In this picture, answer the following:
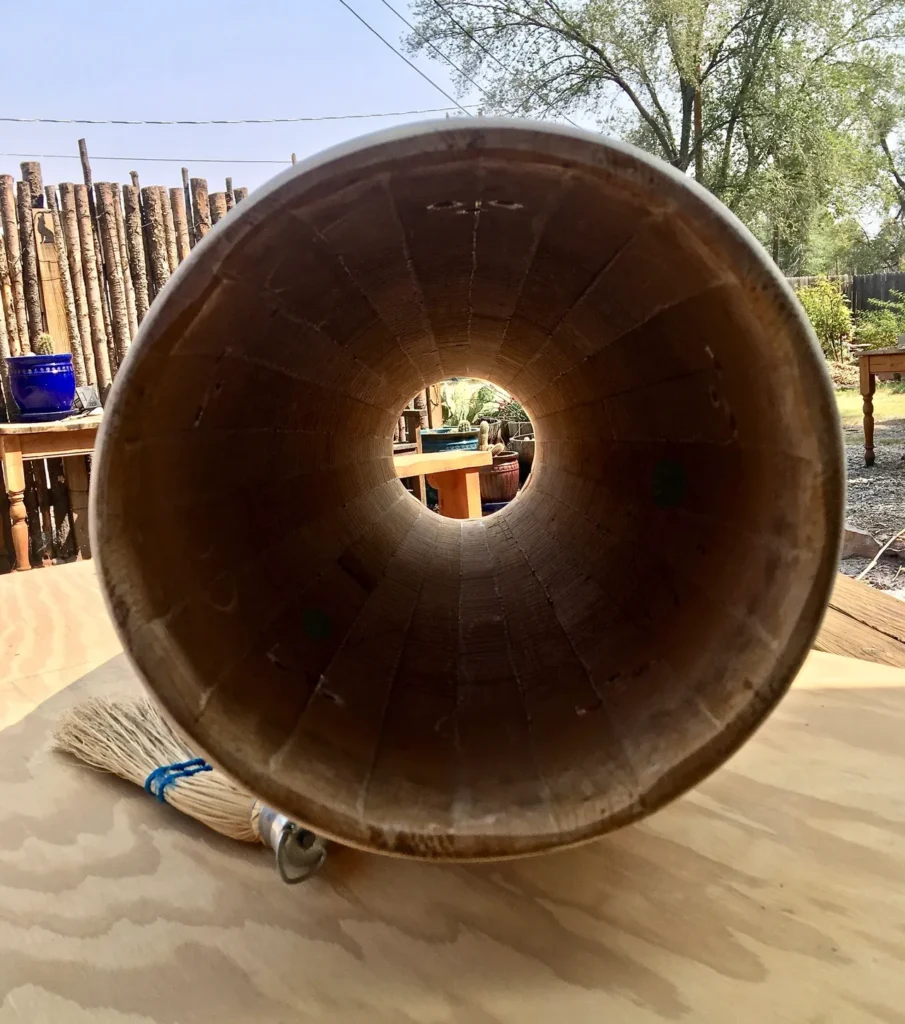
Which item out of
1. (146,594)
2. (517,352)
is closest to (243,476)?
(146,594)

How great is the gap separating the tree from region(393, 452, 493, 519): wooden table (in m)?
11.5

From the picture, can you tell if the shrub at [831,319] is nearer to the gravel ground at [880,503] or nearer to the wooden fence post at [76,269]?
the gravel ground at [880,503]

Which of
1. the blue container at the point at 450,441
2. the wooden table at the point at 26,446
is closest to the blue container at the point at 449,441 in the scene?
the blue container at the point at 450,441

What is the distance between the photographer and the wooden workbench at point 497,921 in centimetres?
96

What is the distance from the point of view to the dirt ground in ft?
16.6

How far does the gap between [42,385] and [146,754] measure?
471 cm

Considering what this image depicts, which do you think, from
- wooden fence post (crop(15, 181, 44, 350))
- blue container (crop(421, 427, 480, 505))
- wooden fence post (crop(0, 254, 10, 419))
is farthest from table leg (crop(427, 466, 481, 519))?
wooden fence post (crop(15, 181, 44, 350))

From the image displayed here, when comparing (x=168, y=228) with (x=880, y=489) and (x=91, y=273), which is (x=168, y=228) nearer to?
(x=91, y=273)

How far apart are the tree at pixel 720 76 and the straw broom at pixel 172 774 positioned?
51.2ft

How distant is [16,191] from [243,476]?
6232 mm

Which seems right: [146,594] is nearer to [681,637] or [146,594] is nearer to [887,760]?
[681,637]

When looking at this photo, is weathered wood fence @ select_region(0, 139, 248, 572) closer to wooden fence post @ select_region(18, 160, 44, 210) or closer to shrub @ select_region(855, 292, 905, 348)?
wooden fence post @ select_region(18, 160, 44, 210)

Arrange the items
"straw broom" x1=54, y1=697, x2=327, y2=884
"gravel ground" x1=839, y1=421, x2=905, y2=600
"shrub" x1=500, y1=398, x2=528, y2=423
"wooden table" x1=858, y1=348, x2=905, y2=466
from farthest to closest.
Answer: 1. "shrub" x1=500, y1=398, x2=528, y2=423
2. "wooden table" x1=858, y1=348, x2=905, y2=466
3. "gravel ground" x1=839, y1=421, x2=905, y2=600
4. "straw broom" x1=54, y1=697, x2=327, y2=884

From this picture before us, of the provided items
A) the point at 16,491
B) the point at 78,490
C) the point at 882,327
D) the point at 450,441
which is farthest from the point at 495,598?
the point at 882,327
